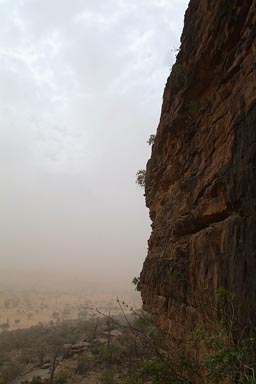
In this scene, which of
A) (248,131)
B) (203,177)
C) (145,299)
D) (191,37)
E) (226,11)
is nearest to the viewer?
(248,131)

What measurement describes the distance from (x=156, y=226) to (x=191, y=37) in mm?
7942

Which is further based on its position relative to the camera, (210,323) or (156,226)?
(156,226)

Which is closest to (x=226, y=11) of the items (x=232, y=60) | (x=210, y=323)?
(x=232, y=60)

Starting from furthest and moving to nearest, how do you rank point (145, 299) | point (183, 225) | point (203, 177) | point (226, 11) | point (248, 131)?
point (145, 299), point (183, 225), point (203, 177), point (226, 11), point (248, 131)

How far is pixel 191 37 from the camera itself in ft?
36.8

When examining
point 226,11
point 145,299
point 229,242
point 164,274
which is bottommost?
point 145,299

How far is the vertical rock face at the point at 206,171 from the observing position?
6.85m

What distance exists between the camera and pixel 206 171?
30.6 feet

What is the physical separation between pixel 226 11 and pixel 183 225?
21.0 ft

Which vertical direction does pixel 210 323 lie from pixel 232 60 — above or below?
below

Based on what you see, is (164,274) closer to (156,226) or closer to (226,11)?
(156,226)

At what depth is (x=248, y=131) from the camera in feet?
22.6

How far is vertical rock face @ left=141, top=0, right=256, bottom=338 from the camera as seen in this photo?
6.85 metres

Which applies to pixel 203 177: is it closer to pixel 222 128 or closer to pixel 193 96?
pixel 222 128
